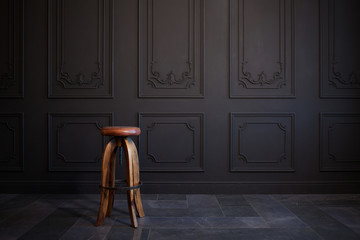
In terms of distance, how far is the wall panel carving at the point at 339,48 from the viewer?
129 inches

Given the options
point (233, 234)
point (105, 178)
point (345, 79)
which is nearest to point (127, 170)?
point (105, 178)

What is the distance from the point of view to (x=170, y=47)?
3.29 meters

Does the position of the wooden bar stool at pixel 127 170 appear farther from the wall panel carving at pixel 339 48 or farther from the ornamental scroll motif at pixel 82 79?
the wall panel carving at pixel 339 48

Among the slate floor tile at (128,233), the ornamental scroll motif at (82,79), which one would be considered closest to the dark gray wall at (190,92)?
the ornamental scroll motif at (82,79)

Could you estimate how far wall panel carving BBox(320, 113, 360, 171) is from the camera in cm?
329

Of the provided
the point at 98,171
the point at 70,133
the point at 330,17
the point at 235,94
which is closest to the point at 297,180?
the point at 235,94

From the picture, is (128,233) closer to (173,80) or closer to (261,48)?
(173,80)

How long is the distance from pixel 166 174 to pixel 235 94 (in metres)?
1.14

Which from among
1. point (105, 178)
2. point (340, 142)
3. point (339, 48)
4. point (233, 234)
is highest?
point (339, 48)

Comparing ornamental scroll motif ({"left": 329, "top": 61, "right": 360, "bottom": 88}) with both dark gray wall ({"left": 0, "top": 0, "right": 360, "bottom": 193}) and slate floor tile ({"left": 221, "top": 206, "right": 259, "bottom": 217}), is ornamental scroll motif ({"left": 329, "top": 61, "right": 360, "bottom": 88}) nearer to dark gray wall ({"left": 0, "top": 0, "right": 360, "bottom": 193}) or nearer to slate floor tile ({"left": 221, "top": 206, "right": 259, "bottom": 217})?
dark gray wall ({"left": 0, "top": 0, "right": 360, "bottom": 193})

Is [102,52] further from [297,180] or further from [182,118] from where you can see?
[297,180]

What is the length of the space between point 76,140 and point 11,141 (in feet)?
2.32

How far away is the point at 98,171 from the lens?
10.8 ft

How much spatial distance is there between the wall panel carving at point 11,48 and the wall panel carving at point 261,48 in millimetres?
2288
